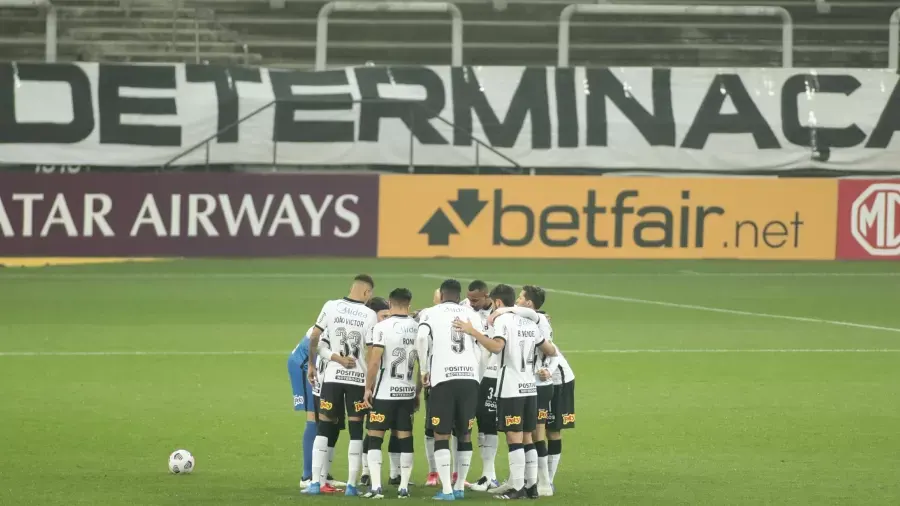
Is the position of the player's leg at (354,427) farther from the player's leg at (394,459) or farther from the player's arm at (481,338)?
the player's arm at (481,338)

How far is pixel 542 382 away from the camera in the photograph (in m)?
10.1

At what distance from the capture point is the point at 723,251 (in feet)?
94.5

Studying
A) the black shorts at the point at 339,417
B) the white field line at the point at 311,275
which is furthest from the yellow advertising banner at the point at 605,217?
the black shorts at the point at 339,417

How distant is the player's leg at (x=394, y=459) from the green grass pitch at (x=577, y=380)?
0.85 feet

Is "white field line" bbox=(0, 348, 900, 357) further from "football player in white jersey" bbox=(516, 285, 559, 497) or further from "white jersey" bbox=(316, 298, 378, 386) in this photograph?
"football player in white jersey" bbox=(516, 285, 559, 497)

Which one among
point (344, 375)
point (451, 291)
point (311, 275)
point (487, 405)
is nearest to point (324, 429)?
point (344, 375)

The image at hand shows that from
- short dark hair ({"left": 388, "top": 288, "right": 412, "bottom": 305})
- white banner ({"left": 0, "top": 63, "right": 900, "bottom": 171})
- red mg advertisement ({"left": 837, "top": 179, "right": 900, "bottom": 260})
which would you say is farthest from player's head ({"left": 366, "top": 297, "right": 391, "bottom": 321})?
red mg advertisement ({"left": 837, "top": 179, "right": 900, "bottom": 260})

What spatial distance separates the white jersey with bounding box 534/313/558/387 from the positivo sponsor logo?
20.2m

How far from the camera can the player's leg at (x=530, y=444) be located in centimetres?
984

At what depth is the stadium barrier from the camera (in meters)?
27.2

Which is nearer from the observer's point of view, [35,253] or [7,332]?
[7,332]

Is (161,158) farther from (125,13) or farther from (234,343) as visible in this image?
(234,343)

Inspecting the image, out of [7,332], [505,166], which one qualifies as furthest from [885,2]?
[7,332]

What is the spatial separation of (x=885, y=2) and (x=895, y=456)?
24.6m
